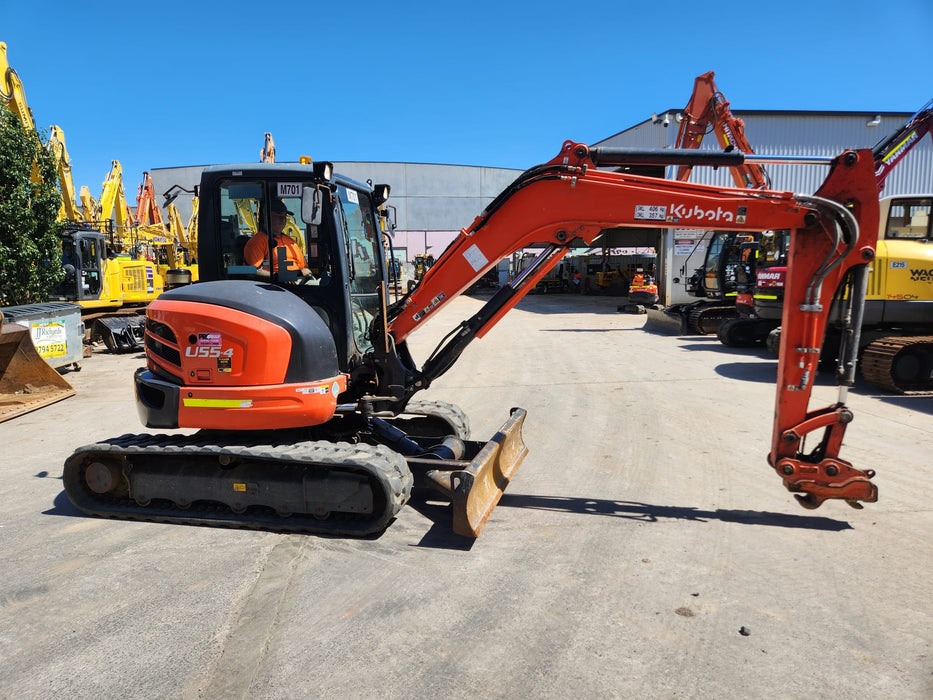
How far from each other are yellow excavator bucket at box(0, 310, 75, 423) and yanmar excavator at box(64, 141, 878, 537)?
214 inches

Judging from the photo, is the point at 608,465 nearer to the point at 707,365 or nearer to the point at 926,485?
the point at 926,485

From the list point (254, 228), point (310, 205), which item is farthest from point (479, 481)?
point (254, 228)

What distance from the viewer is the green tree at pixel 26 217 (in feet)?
39.3

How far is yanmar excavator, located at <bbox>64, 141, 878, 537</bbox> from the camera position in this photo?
13.8 feet

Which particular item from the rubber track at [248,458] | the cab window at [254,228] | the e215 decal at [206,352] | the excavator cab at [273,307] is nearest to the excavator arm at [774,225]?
the excavator cab at [273,307]

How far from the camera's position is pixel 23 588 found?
12.1 ft

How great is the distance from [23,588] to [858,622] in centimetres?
474

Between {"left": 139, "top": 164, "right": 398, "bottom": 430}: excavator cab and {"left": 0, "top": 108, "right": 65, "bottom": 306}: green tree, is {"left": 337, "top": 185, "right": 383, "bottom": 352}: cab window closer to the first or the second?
{"left": 139, "top": 164, "right": 398, "bottom": 430}: excavator cab

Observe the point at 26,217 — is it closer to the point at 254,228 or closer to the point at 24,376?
the point at 24,376

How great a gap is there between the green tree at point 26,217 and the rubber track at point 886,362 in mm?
15235

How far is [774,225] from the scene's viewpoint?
4.25 m

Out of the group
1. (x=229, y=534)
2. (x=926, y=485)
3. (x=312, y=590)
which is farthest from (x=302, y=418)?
(x=926, y=485)

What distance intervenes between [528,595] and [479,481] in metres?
0.97

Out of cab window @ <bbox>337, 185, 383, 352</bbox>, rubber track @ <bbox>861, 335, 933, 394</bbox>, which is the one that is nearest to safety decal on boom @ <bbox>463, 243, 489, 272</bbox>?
cab window @ <bbox>337, 185, 383, 352</bbox>
